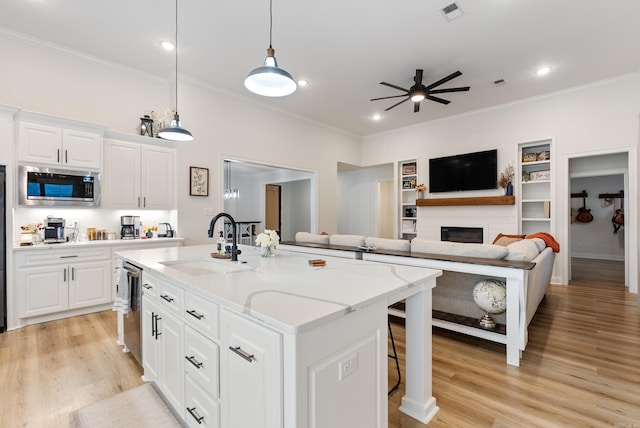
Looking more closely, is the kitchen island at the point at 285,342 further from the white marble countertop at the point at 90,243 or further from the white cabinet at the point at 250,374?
the white marble countertop at the point at 90,243

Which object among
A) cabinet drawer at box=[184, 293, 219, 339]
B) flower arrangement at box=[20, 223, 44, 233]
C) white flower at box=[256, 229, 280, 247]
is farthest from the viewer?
flower arrangement at box=[20, 223, 44, 233]

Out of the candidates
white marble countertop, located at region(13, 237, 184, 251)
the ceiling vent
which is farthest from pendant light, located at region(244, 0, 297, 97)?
white marble countertop, located at region(13, 237, 184, 251)

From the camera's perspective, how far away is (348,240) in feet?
12.3

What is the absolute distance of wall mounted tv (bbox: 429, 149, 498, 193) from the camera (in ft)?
18.5

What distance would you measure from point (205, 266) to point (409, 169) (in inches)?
231

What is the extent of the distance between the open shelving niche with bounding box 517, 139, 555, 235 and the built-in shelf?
10.9 inches

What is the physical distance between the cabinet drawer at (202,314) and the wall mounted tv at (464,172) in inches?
228

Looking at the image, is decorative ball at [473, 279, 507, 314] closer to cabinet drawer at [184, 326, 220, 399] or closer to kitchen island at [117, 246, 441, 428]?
kitchen island at [117, 246, 441, 428]

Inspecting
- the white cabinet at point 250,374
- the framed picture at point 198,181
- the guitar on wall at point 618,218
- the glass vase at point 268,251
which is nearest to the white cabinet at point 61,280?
the framed picture at point 198,181

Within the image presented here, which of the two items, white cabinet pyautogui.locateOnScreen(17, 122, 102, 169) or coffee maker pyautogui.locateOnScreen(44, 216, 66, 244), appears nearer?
white cabinet pyautogui.locateOnScreen(17, 122, 102, 169)

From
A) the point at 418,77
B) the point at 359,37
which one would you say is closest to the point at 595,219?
the point at 418,77

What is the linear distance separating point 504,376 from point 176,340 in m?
2.32

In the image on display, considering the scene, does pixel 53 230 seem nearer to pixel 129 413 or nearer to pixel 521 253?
pixel 129 413

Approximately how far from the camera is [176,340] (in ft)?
5.44
